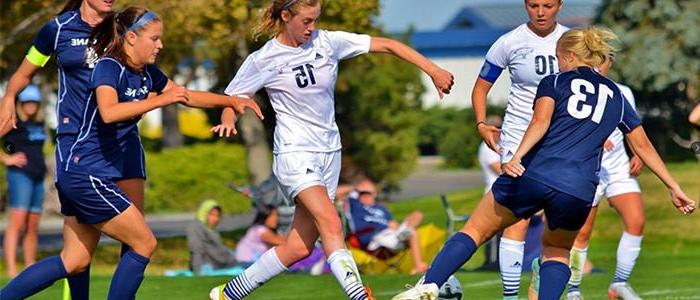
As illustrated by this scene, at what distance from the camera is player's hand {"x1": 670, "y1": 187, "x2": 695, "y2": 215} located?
29.2ft

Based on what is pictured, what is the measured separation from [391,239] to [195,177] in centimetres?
1468

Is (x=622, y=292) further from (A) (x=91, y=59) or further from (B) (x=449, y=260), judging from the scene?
(A) (x=91, y=59)

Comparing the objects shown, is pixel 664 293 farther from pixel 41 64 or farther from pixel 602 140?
pixel 41 64

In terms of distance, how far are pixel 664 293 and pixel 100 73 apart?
19.2 ft

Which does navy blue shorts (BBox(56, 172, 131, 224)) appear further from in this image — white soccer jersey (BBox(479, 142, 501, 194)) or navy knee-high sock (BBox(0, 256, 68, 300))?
white soccer jersey (BBox(479, 142, 501, 194))

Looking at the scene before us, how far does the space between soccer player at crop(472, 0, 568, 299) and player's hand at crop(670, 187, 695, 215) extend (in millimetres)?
1137

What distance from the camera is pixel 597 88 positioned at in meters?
8.45

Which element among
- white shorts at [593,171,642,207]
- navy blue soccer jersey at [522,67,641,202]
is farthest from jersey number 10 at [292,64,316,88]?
white shorts at [593,171,642,207]

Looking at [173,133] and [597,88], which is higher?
[597,88]

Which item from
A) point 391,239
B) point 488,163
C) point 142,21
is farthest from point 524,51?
point 391,239

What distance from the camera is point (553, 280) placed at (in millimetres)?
8789

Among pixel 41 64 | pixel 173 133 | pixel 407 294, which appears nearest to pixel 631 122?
pixel 407 294

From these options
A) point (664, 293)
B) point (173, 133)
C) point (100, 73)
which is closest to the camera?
point (100, 73)

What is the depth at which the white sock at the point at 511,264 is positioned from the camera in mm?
9617
